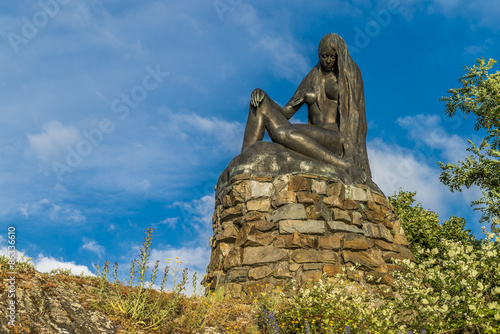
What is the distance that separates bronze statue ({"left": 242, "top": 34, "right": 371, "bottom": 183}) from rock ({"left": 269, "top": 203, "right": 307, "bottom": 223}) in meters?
1.37

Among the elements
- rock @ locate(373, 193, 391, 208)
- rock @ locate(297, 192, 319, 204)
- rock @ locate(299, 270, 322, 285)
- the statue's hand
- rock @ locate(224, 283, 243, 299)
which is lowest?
rock @ locate(224, 283, 243, 299)

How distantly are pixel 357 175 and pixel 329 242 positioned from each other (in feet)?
5.44

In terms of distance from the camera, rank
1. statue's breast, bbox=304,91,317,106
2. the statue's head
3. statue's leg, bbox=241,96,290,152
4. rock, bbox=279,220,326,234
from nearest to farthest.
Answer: rock, bbox=279,220,326,234 < the statue's head < statue's leg, bbox=241,96,290,152 < statue's breast, bbox=304,91,317,106

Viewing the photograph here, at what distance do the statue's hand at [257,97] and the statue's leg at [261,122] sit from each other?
0.39 feet

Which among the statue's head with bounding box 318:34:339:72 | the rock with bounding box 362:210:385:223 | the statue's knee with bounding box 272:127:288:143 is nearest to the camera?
the rock with bounding box 362:210:385:223

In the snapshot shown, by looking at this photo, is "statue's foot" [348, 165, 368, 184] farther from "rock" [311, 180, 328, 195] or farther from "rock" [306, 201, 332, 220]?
"rock" [306, 201, 332, 220]

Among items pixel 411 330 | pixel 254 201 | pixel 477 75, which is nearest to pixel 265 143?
pixel 254 201

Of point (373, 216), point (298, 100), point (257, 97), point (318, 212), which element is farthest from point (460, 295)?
point (298, 100)

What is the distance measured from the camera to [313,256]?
7.14 meters

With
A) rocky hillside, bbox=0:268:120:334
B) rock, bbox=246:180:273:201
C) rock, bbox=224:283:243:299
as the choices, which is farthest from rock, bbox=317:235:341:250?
rocky hillside, bbox=0:268:120:334

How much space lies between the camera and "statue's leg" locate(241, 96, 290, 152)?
30.7ft

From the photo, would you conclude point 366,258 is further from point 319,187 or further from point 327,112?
point 327,112

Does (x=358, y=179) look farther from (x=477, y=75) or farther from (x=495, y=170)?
(x=477, y=75)

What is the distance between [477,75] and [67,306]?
13.6 meters
